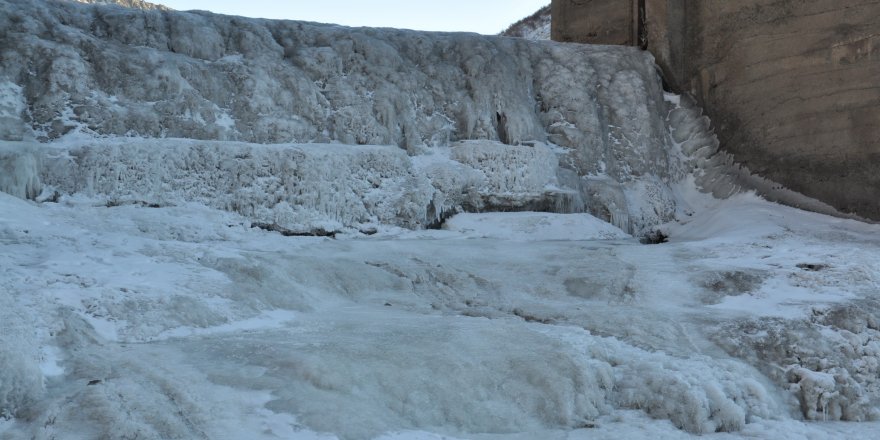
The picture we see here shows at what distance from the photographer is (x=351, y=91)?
13422mm

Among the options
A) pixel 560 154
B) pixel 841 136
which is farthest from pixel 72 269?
pixel 841 136

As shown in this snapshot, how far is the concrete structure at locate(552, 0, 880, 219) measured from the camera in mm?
12844

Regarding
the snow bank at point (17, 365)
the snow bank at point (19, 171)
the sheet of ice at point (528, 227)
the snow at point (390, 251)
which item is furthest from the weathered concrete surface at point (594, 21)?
the snow bank at point (17, 365)

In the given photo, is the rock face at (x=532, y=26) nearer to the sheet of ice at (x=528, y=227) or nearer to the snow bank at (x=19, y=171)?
the sheet of ice at (x=528, y=227)

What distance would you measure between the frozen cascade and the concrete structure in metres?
Result: 0.97

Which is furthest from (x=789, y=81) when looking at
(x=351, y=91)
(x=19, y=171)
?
(x=19, y=171)

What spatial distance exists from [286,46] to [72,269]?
728 centimetres

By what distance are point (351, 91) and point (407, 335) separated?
23.8 ft

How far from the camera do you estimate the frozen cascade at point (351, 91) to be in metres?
11.6

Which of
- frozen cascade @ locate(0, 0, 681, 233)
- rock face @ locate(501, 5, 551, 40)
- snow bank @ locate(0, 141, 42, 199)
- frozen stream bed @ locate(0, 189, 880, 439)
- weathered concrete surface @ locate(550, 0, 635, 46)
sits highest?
rock face @ locate(501, 5, 551, 40)

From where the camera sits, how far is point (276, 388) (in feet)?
18.2

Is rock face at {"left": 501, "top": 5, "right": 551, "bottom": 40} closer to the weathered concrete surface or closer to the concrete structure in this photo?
the weathered concrete surface

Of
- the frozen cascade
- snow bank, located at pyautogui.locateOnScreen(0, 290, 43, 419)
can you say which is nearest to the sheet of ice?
the frozen cascade

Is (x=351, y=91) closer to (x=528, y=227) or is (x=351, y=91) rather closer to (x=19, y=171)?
(x=528, y=227)
